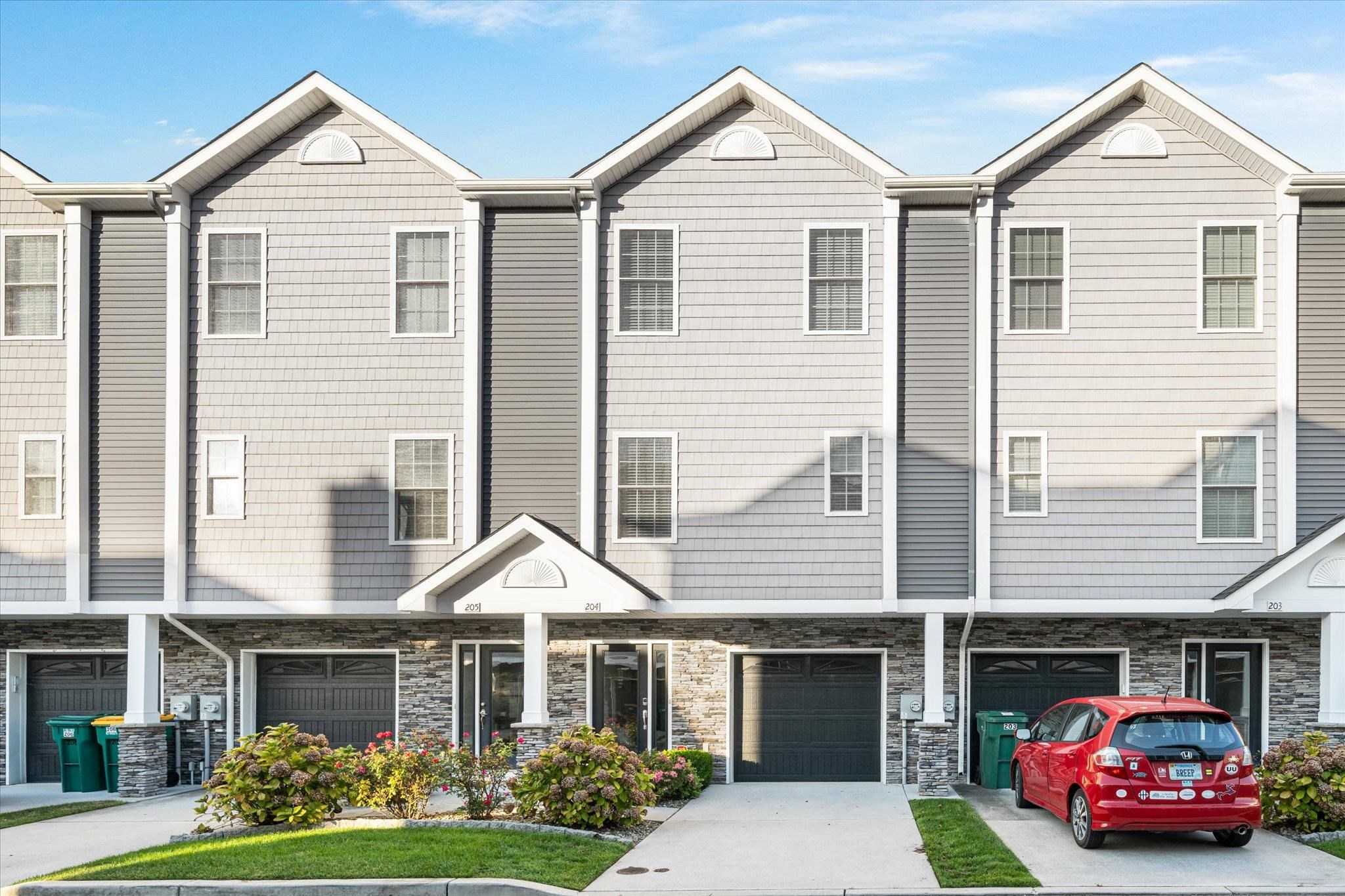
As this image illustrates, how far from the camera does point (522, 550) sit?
655 inches

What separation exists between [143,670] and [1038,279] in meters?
14.5

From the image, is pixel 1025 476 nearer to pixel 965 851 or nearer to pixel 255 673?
pixel 965 851

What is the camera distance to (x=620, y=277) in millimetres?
17719

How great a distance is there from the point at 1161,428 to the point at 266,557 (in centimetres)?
1329

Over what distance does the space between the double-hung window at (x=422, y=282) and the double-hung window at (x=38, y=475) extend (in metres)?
5.50

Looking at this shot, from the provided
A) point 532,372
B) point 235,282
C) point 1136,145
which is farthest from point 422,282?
point 1136,145

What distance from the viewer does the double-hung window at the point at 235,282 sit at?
1789cm

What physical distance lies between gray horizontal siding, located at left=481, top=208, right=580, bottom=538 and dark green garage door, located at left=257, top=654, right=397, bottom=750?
3417mm

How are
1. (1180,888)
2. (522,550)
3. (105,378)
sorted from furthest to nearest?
(105,378) < (522,550) < (1180,888)

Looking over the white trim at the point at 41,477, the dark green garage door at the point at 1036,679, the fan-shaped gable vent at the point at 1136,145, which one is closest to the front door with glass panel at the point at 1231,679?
the dark green garage door at the point at 1036,679

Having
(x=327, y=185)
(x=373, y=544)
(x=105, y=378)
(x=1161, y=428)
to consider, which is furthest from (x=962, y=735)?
(x=105, y=378)

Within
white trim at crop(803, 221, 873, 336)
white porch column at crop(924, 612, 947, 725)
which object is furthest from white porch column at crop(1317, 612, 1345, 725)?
white trim at crop(803, 221, 873, 336)

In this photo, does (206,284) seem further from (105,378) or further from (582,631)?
(582,631)

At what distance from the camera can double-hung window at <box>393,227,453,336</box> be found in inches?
701
